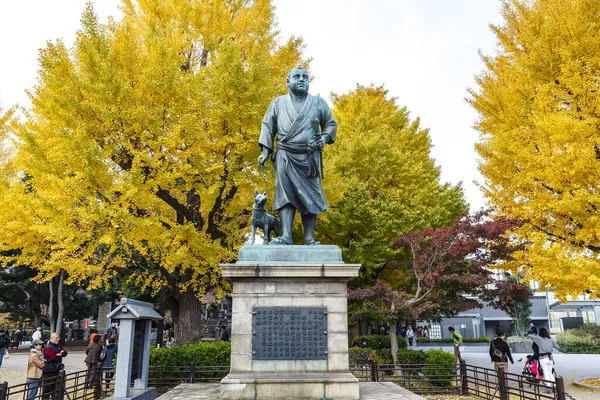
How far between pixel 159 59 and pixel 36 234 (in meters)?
5.88

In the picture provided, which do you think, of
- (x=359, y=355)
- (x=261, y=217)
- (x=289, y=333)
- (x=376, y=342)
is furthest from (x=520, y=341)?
(x=261, y=217)

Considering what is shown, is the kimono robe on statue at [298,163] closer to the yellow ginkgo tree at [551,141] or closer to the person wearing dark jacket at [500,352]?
the yellow ginkgo tree at [551,141]

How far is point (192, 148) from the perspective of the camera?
11281mm

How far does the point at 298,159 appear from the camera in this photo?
7.07m

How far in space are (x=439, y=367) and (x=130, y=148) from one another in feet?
31.6

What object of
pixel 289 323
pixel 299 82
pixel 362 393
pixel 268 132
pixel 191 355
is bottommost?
pixel 362 393

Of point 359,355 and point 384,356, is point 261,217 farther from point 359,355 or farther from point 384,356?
point 384,356

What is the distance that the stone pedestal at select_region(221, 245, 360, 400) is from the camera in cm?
594

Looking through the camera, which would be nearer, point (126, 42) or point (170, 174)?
point (170, 174)

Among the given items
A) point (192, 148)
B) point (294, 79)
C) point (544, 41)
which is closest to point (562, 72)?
point (544, 41)

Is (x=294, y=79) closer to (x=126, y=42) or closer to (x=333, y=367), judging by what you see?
(x=333, y=367)

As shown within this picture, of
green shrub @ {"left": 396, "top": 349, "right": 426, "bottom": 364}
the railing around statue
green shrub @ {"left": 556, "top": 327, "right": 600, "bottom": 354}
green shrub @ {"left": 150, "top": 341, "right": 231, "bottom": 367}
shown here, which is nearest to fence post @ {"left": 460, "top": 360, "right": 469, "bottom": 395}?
green shrub @ {"left": 396, "top": 349, "right": 426, "bottom": 364}

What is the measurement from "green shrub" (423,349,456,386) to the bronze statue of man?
6618mm

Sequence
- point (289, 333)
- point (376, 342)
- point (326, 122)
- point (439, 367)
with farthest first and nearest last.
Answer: point (376, 342)
point (439, 367)
point (326, 122)
point (289, 333)
